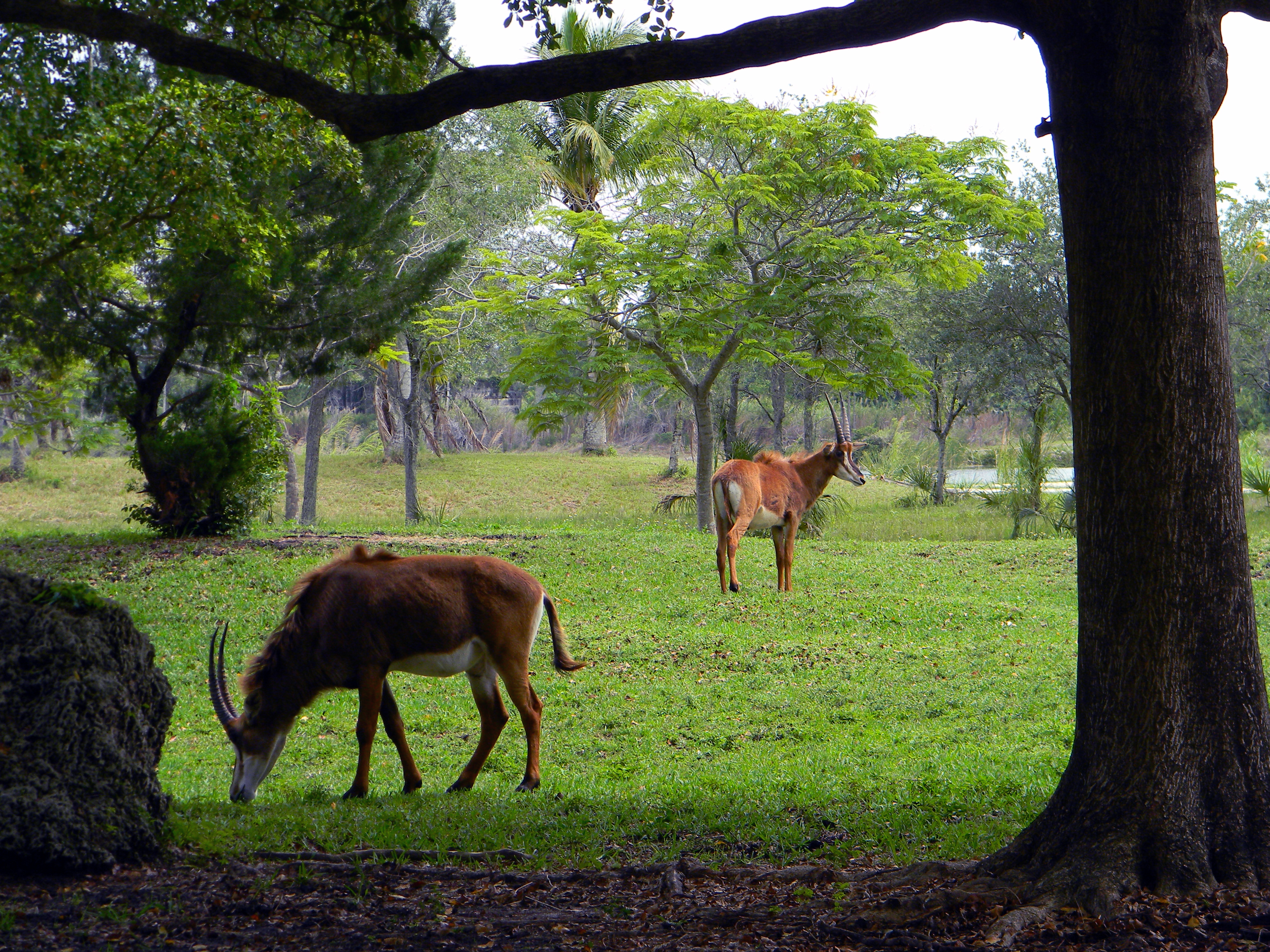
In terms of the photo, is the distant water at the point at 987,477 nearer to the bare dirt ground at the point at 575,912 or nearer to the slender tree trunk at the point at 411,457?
the slender tree trunk at the point at 411,457

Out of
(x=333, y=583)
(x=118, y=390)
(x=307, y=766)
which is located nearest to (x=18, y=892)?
(x=333, y=583)

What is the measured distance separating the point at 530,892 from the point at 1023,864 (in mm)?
1981

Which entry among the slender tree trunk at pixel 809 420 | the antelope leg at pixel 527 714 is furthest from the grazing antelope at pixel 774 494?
the slender tree trunk at pixel 809 420

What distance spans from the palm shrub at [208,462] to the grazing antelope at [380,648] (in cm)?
985

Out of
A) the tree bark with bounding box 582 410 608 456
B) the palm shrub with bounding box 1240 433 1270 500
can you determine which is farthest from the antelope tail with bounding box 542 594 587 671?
the tree bark with bounding box 582 410 608 456

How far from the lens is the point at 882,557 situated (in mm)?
17391

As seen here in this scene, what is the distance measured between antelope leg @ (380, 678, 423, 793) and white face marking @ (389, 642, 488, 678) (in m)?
0.17

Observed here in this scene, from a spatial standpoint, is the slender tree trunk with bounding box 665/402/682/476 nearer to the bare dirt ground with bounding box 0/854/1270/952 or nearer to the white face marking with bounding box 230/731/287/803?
the white face marking with bounding box 230/731/287/803

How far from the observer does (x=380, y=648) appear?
6.49 metres

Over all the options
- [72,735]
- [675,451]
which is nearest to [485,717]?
[72,735]

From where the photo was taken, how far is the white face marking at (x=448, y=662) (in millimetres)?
6602

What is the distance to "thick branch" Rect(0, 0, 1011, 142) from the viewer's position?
461 cm

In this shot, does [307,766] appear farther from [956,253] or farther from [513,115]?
[513,115]

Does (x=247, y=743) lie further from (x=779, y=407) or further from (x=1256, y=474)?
(x=779, y=407)
